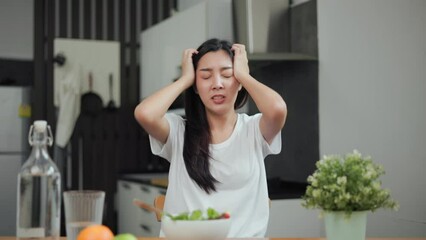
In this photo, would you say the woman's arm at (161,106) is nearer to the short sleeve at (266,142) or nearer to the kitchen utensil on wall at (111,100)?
the short sleeve at (266,142)

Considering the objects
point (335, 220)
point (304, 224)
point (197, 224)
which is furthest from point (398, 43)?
point (197, 224)

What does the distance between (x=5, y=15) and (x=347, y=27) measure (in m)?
3.17

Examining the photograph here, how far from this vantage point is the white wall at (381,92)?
257cm

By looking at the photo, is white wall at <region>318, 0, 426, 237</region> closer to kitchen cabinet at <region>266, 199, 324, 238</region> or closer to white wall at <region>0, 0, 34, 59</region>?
kitchen cabinet at <region>266, 199, 324, 238</region>

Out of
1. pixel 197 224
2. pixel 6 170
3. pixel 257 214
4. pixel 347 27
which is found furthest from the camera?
pixel 6 170

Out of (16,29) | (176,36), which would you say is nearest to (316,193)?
(176,36)

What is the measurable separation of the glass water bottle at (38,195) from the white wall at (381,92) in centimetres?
177

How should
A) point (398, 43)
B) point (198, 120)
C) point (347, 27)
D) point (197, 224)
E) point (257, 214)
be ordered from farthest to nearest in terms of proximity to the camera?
point (347, 27)
point (398, 43)
point (198, 120)
point (257, 214)
point (197, 224)

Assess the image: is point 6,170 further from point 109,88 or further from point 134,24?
point 134,24

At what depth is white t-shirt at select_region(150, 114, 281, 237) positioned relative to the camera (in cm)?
176

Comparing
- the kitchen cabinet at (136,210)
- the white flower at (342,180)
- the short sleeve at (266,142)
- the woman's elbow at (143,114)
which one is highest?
the woman's elbow at (143,114)

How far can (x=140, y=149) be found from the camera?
16.6ft

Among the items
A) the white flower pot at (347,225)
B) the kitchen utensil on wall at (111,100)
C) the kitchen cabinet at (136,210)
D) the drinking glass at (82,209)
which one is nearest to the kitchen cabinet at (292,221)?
the kitchen cabinet at (136,210)

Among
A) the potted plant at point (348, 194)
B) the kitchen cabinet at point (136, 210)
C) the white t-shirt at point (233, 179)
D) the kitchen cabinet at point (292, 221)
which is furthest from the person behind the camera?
the kitchen cabinet at point (136, 210)
